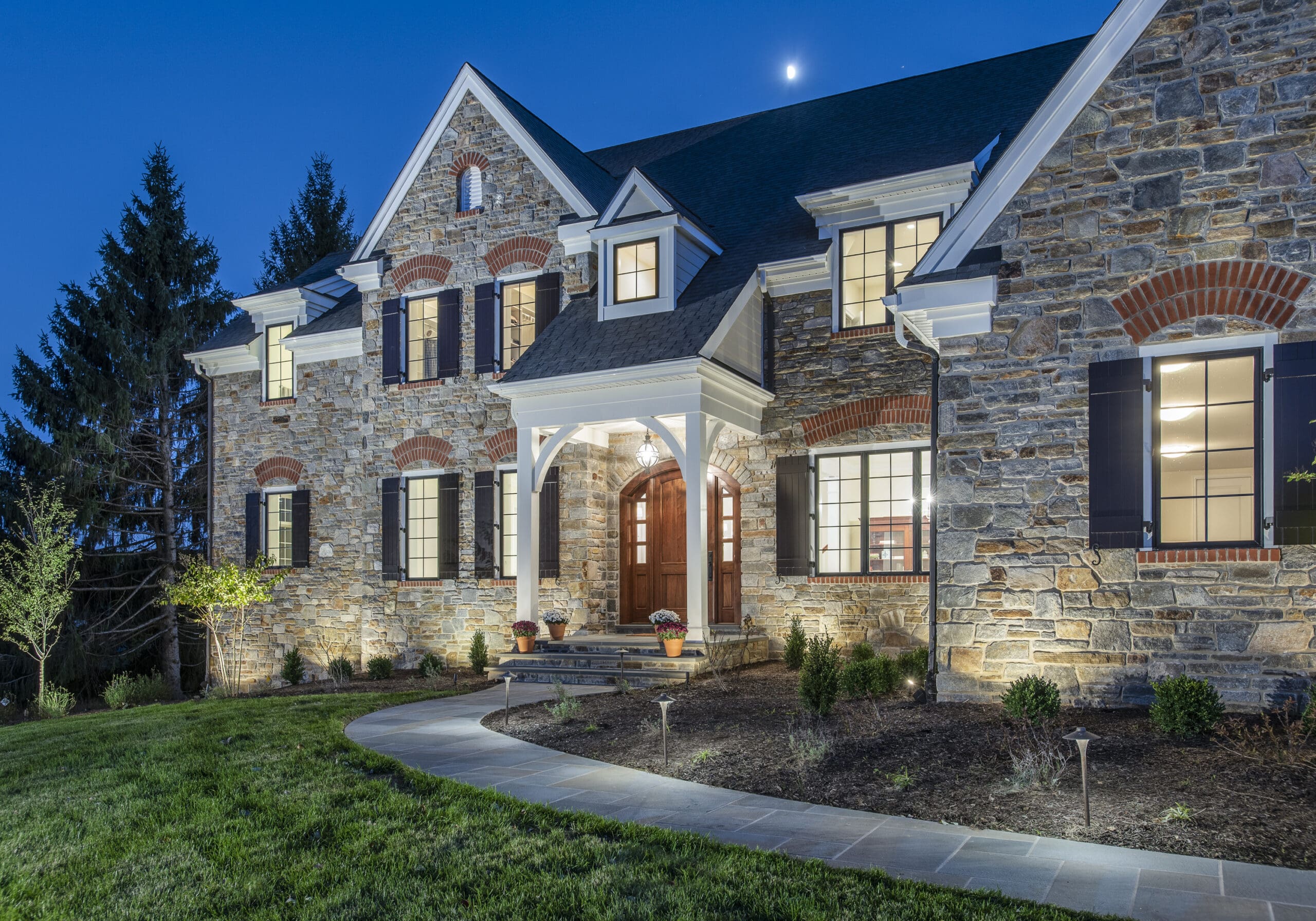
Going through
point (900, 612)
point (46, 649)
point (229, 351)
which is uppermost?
point (229, 351)

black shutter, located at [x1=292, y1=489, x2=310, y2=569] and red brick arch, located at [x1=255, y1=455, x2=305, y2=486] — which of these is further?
red brick arch, located at [x1=255, y1=455, x2=305, y2=486]

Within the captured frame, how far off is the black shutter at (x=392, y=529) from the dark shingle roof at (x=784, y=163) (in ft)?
13.2

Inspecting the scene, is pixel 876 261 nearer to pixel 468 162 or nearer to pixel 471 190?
pixel 471 190

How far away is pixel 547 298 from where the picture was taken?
48.7ft

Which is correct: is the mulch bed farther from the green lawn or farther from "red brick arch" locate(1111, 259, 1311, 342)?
"red brick arch" locate(1111, 259, 1311, 342)

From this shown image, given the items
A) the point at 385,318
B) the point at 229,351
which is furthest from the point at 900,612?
the point at 229,351

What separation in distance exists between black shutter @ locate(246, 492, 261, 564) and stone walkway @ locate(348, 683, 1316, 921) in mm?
12180

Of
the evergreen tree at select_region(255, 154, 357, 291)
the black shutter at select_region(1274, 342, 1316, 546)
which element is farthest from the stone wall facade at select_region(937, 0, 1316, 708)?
the evergreen tree at select_region(255, 154, 357, 291)

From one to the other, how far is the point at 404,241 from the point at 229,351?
5348 mm

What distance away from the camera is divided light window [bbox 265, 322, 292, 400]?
60.2 feet

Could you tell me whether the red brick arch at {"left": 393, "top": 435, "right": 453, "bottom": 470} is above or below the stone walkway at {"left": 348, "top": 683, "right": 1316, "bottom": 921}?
above

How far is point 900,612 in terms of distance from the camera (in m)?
12.3

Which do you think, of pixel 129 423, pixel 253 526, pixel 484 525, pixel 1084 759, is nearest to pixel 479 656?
pixel 484 525

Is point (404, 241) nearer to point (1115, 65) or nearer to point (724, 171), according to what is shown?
point (724, 171)
